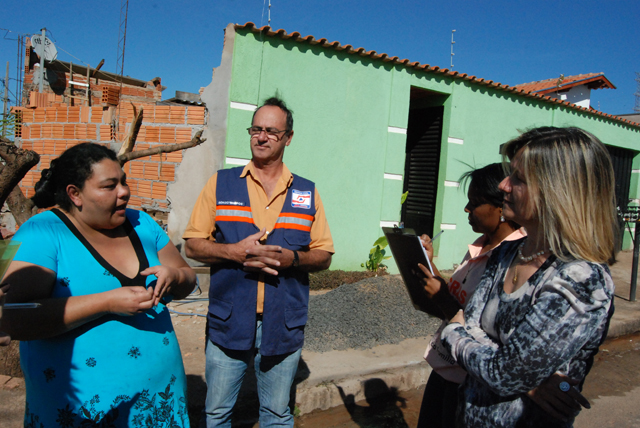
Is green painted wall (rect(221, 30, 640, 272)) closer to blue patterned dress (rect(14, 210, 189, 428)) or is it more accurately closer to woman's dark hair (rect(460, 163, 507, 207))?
woman's dark hair (rect(460, 163, 507, 207))

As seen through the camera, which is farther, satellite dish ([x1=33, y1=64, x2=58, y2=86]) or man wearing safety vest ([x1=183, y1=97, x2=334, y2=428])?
satellite dish ([x1=33, y1=64, x2=58, y2=86])

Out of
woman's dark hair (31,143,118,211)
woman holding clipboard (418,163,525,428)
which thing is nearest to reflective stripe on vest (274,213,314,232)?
woman holding clipboard (418,163,525,428)

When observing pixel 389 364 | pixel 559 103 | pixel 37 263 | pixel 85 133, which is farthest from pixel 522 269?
pixel 559 103

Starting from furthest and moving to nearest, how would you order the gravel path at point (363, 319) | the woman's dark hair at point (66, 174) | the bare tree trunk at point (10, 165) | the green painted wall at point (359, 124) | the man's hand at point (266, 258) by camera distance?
the green painted wall at point (359, 124) < the gravel path at point (363, 319) < the bare tree trunk at point (10, 165) < the man's hand at point (266, 258) < the woman's dark hair at point (66, 174)

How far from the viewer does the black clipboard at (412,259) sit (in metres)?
1.83

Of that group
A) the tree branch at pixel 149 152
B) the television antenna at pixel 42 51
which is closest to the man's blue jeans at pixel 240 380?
the tree branch at pixel 149 152

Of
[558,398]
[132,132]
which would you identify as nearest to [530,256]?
[558,398]

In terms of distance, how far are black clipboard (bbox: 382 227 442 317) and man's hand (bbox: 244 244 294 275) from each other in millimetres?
552

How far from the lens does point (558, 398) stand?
1.28 m

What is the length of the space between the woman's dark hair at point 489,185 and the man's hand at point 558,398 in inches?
38.1

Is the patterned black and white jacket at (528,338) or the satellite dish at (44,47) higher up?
the satellite dish at (44,47)

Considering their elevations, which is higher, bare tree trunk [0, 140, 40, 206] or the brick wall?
the brick wall

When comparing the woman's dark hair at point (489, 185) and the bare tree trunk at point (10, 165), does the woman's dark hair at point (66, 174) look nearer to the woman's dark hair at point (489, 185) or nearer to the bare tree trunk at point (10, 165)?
the bare tree trunk at point (10, 165)

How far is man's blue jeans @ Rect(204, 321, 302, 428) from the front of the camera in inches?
87.9
